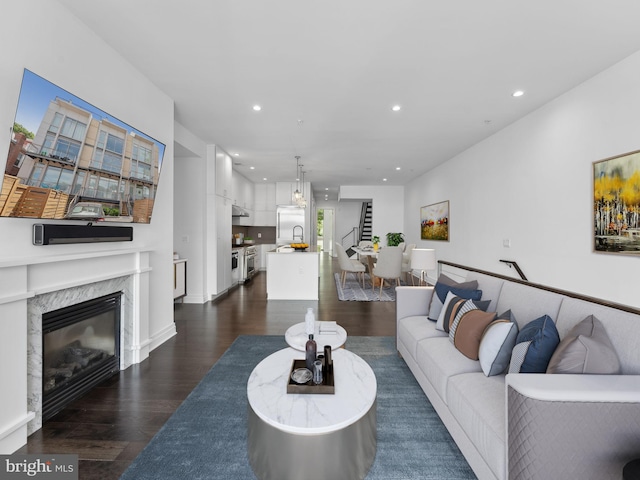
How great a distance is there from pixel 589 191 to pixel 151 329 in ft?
16.0

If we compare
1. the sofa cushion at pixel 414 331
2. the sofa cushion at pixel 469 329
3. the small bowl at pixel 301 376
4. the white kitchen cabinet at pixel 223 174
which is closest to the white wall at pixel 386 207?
the white kitchen cabinet at pixel 223 174

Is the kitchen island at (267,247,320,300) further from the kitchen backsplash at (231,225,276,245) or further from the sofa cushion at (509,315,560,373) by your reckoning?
the sofa cushion at (509,315,560,373)

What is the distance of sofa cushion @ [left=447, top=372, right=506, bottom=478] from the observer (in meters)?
1.25

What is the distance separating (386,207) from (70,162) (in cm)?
860

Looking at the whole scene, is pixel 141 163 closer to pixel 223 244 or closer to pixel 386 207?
pixel 223 244

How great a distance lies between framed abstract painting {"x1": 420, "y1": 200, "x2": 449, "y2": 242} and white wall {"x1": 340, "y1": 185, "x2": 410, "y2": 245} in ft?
5.60

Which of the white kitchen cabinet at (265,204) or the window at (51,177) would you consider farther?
the white kitchen cabinet at (265,204)

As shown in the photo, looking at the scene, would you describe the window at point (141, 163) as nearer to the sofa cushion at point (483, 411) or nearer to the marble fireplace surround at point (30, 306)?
the marble fireplace surround at point (30, 306)

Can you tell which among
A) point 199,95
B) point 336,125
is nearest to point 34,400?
point 199,95

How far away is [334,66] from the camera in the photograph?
280cm

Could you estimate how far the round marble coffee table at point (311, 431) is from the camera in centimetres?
131

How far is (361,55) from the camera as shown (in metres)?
2.63

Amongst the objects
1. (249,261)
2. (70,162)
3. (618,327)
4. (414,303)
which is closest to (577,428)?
(618,327)

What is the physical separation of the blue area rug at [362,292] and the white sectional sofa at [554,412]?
11.9ft
